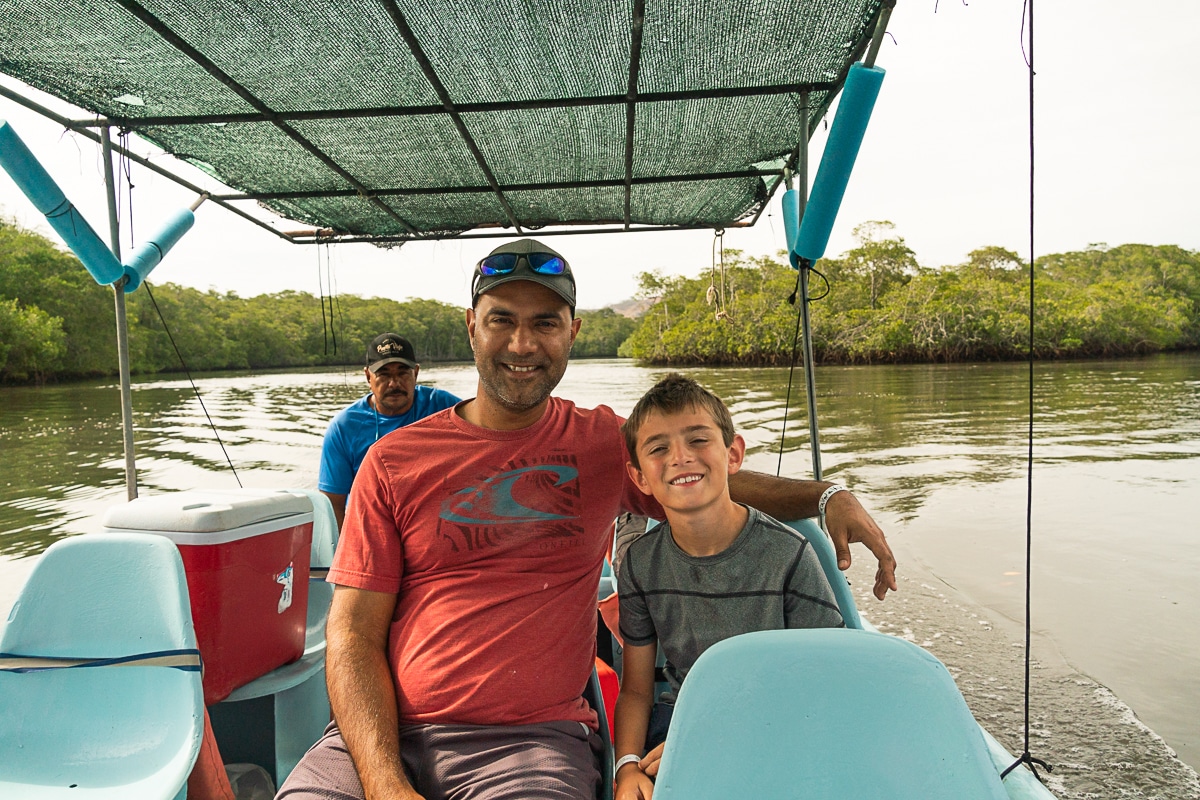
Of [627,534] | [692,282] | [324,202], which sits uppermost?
[692,282]

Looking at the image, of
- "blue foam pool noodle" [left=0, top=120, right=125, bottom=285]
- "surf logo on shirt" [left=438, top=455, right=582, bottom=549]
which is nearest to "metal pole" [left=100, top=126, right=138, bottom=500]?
"blue foam pool noodle" [left=0, top=120, right=125, bottom=285]

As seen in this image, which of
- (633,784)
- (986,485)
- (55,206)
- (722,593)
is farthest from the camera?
(986,485)

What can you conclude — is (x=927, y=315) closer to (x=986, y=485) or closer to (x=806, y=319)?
(x=986, y=485)

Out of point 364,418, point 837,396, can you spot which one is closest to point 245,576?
point 364,418

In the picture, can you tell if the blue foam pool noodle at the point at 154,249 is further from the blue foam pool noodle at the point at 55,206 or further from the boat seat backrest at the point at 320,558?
the boat seat backrest at the point at 320,558

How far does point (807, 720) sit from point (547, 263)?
1128mm

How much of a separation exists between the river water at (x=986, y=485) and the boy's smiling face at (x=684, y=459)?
7.55ft

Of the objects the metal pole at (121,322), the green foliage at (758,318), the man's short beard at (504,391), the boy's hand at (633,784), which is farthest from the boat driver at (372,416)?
the green foliage at (758,318)

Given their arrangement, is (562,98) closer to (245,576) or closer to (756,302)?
(245,576)

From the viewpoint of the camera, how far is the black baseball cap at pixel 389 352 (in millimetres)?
3488

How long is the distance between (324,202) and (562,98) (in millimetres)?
1834

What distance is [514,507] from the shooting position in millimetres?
1602

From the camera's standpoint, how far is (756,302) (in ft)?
145

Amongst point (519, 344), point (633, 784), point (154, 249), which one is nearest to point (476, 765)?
point (633, 784)
